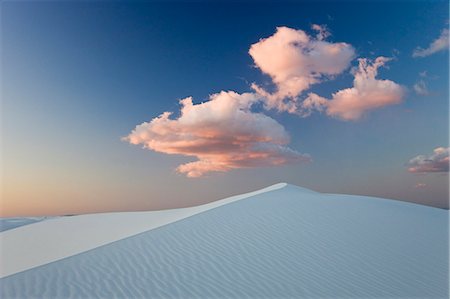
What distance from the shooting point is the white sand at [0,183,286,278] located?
10992mm

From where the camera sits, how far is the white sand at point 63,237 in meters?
11.0

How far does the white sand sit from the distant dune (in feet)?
0.45

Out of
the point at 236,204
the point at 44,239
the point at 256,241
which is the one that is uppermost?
the point at 236,204

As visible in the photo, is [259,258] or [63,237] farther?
[63,237]

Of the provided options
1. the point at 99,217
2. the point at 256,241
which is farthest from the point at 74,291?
the point at 99,217

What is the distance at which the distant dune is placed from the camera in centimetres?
738

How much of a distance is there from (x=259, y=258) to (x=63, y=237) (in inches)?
415

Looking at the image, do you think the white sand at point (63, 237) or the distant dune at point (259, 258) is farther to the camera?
the white sand at point (63, 237)

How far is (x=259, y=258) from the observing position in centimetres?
890

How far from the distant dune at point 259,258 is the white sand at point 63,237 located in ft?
0.45

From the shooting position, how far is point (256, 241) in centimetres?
1000

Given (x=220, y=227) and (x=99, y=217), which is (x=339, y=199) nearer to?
(x=220, y=227)

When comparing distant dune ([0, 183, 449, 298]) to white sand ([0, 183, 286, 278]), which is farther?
white sand ([0, 183, 286, 278])

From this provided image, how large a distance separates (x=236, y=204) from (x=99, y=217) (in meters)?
11.3
